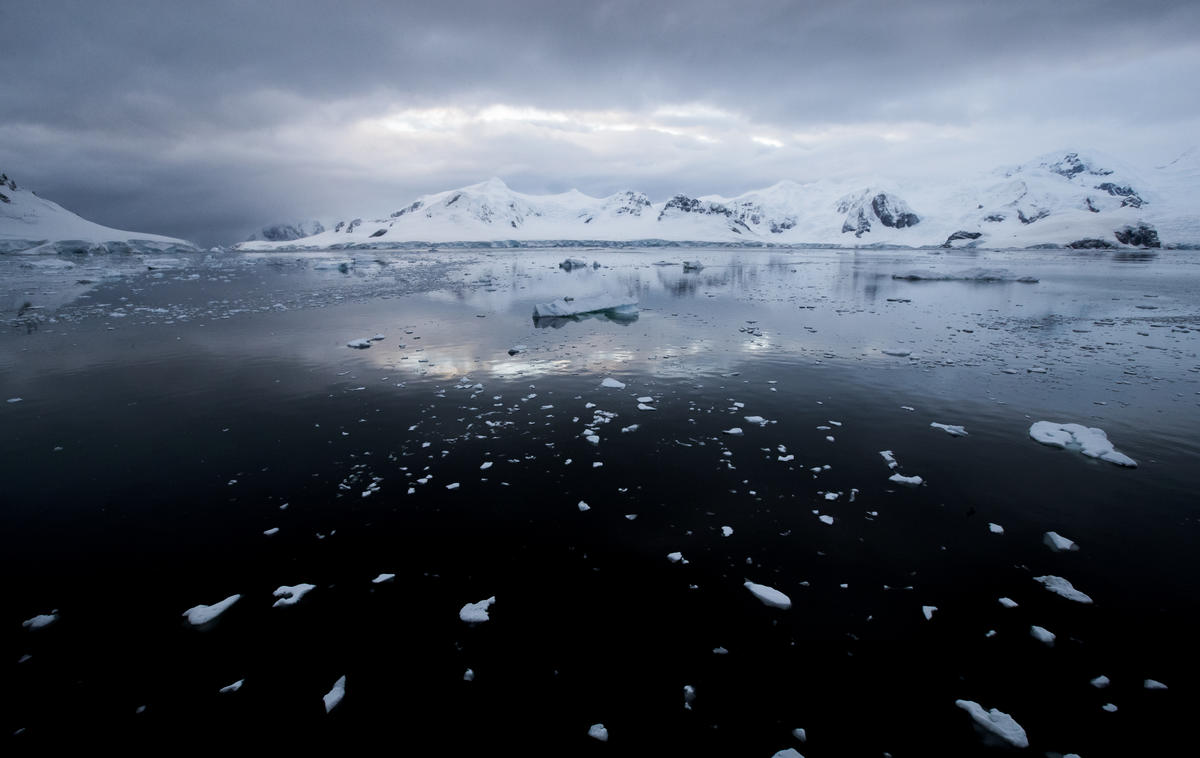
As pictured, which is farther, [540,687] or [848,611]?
[848,611]

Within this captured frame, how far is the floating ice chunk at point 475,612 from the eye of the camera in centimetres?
455

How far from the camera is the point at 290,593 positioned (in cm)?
481

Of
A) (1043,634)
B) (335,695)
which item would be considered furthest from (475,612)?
(1043,634)

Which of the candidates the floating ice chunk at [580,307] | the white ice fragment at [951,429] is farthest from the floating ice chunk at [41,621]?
the floating ice chunk at [580,307]

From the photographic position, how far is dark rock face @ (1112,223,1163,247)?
95.8 metres

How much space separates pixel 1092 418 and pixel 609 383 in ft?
28.8

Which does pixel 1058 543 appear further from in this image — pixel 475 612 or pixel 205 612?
pixel 205 612

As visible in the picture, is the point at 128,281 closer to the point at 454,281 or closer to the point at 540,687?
the point at 454,281

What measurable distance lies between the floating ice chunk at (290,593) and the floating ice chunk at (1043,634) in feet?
21.6

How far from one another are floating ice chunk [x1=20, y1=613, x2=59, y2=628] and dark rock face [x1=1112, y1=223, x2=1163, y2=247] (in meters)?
142

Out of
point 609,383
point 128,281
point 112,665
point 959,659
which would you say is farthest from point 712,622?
point 128,281

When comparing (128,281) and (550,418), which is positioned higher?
(128,281)

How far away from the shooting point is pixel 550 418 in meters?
9.06

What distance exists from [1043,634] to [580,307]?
16964mm
